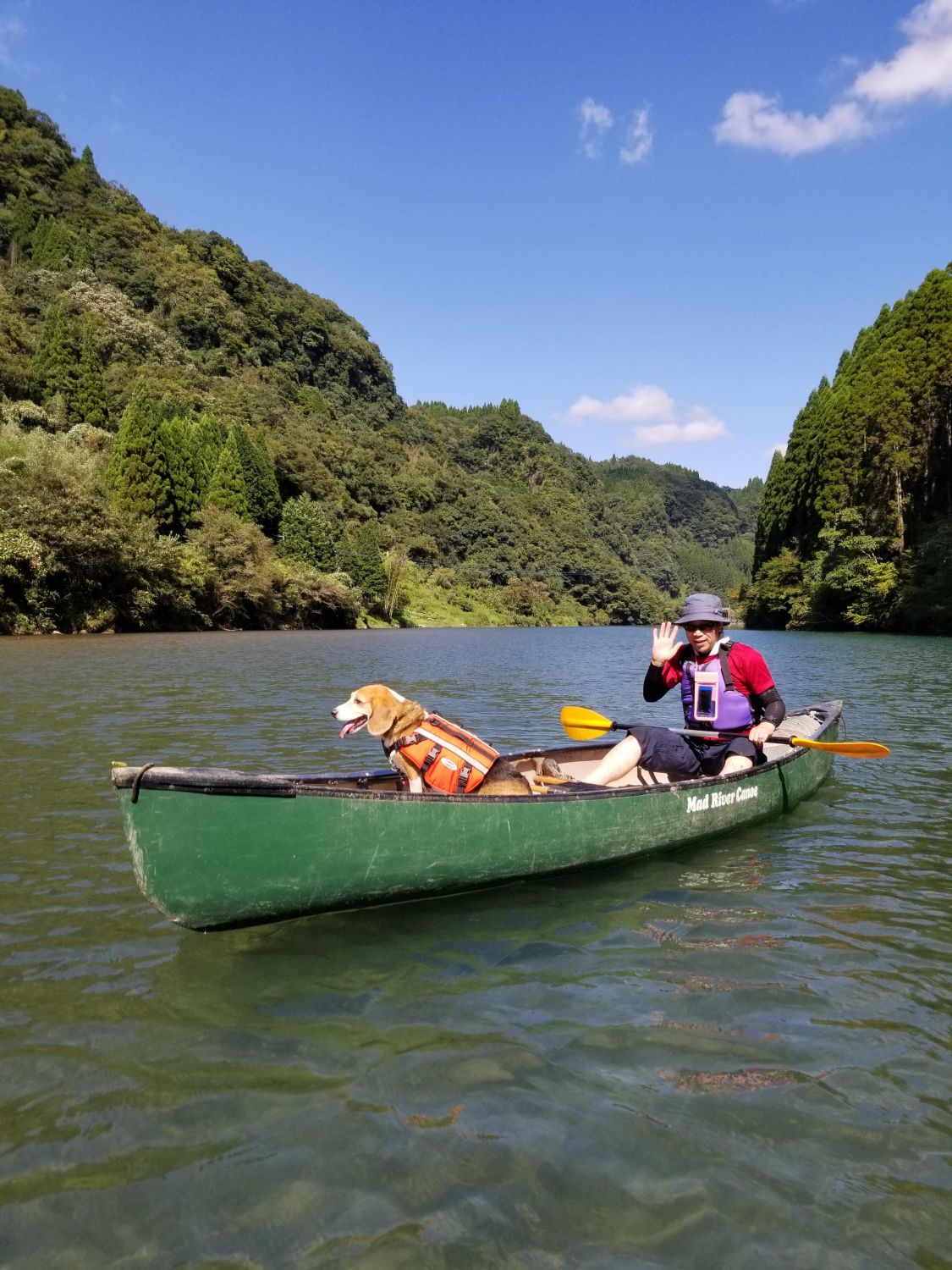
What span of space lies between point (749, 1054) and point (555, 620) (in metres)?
103

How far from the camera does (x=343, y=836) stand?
4.75 meters

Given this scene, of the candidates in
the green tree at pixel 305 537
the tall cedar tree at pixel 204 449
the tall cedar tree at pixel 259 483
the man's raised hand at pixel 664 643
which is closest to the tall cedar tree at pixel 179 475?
the tall cedar tree at pixel 204 449

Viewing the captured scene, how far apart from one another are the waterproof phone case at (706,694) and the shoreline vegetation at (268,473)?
97.2 ft

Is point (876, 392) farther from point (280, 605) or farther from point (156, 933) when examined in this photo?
point (156, 933)

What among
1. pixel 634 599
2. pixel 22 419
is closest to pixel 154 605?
pixel 22 419

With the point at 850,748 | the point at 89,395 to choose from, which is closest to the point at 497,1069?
the point at 850,748

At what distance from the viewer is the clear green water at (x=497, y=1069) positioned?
2.58 meters

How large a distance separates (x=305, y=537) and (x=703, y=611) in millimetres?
60220

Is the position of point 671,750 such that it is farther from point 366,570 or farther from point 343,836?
point 366,570

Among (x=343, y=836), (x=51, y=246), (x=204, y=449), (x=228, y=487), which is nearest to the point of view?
(x=343, y=836)

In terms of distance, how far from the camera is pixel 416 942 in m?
4.77

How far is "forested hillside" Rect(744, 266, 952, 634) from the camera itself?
1639 inches

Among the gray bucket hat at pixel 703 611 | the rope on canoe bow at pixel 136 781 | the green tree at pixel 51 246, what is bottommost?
the rope on canoe bow at pixel 136 781

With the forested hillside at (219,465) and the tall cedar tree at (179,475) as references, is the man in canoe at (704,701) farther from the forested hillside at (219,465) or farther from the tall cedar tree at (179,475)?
the tall cedar tree at (179,475)
